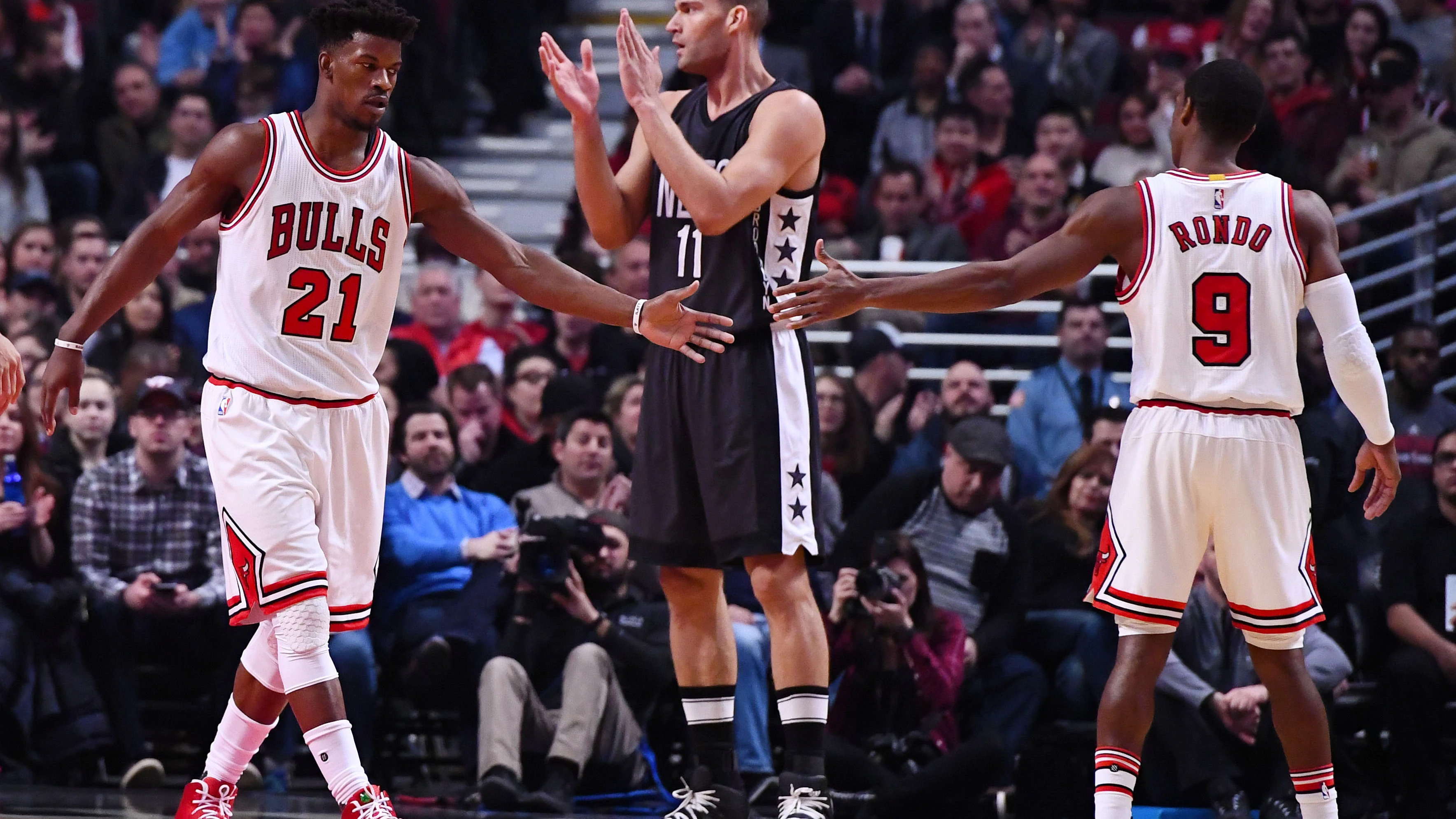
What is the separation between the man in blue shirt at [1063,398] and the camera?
935cm

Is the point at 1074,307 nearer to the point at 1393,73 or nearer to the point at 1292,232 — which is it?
the point at 1393,73

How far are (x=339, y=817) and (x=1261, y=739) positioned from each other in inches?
150

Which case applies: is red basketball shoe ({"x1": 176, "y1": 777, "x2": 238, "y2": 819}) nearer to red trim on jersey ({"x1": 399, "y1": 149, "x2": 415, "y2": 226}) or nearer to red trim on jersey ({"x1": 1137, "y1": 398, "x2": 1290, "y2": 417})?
red trim on jersey ({"x1": 399, "y1": 149, "x2": 415, "y2": 226})

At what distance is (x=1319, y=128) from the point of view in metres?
11.5

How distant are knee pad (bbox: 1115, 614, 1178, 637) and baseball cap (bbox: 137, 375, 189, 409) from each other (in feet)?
15.8

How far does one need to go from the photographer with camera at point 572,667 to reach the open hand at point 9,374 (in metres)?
3.08

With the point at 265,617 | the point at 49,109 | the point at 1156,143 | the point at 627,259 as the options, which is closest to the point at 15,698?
the point at 265,617

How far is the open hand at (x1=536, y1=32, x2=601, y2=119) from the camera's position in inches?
225

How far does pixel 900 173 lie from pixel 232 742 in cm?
700

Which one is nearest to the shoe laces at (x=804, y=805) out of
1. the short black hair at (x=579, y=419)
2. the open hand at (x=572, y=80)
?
the open hand at (x=572, y=80)

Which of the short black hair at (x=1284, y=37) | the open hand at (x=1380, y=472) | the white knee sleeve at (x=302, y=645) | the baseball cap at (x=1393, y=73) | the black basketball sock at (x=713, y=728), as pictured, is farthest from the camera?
the short black hair at (x=1284, y=37)

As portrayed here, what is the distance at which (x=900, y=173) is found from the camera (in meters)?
11.4

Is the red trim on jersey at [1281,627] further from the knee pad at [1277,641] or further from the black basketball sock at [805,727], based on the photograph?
the black basketball sock at [805,727]

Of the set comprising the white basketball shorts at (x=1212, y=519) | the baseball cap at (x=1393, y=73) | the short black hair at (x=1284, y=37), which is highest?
the short black hair at (x=1284, y=37)
